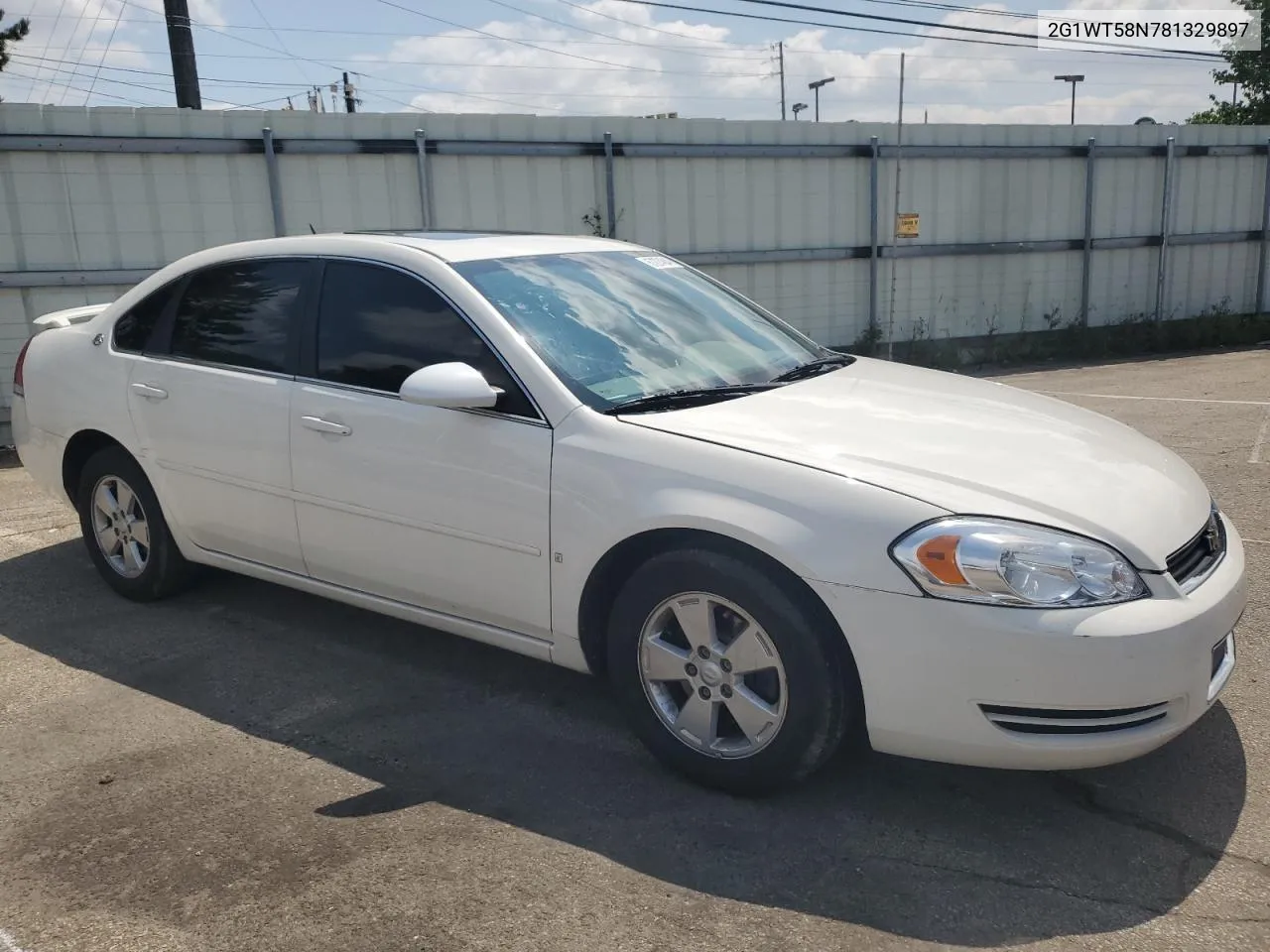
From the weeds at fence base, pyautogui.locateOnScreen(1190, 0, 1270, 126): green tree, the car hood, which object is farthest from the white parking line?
pyautogui.locateOnScreen(1190, 0, 1270, 126): green tree

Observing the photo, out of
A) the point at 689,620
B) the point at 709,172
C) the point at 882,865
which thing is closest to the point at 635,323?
the point at 689,620

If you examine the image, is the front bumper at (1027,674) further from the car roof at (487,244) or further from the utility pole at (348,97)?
the utility pole at (348,97)

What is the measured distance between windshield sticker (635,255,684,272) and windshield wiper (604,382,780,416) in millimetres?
932

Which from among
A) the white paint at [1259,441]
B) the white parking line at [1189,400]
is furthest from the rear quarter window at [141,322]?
the white parking line at [1189,400]

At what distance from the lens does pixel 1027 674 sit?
2.87 meters

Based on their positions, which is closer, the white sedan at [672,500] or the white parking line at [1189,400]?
the white sedan at [672,500]

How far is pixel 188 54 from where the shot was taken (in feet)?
45.6

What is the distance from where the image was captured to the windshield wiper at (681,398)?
3.61 m

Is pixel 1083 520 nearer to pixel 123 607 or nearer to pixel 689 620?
pixel 689 620

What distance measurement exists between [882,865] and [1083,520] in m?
1.07

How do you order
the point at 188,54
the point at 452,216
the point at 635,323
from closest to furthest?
the point at 635,323, the point at 452,216, the point at 188,54

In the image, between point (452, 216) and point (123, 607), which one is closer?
point (123, 607)

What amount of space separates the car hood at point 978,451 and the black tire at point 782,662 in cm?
38

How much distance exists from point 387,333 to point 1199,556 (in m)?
A: 2.76
